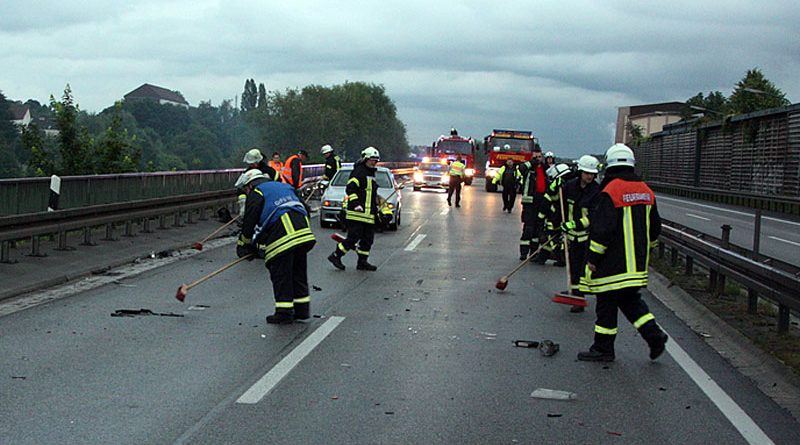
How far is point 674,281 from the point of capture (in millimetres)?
13312

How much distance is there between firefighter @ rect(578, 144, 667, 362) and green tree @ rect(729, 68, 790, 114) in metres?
45.7

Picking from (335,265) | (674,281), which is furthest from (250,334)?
(674,281)

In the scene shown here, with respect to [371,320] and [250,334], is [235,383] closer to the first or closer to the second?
[250,334]

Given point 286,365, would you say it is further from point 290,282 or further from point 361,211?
point 361,211

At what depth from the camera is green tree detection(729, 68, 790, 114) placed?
53688 millimetres

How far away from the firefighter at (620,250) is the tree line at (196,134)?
2150 centimetres

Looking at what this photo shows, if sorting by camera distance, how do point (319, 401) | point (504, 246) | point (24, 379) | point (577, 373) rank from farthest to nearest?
point (504, 246), point (577, 373), point (24, 379), point (319, 401)

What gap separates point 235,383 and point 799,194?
102 feet

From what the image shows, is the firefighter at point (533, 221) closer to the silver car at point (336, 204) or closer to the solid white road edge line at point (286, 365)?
the silver car at point (336, 204)

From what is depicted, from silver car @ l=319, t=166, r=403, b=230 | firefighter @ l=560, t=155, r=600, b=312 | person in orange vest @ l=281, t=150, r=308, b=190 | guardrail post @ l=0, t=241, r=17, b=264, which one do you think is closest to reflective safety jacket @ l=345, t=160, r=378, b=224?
firefighter @ l=560, t=155, r=600, b=312

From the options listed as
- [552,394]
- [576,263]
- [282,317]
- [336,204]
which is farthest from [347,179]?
[552,394]

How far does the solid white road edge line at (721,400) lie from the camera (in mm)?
5969

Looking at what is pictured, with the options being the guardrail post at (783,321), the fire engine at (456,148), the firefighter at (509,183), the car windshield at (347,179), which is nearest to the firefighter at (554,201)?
the guardrail post at (783,321)

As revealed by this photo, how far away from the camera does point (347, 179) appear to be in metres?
23.6
